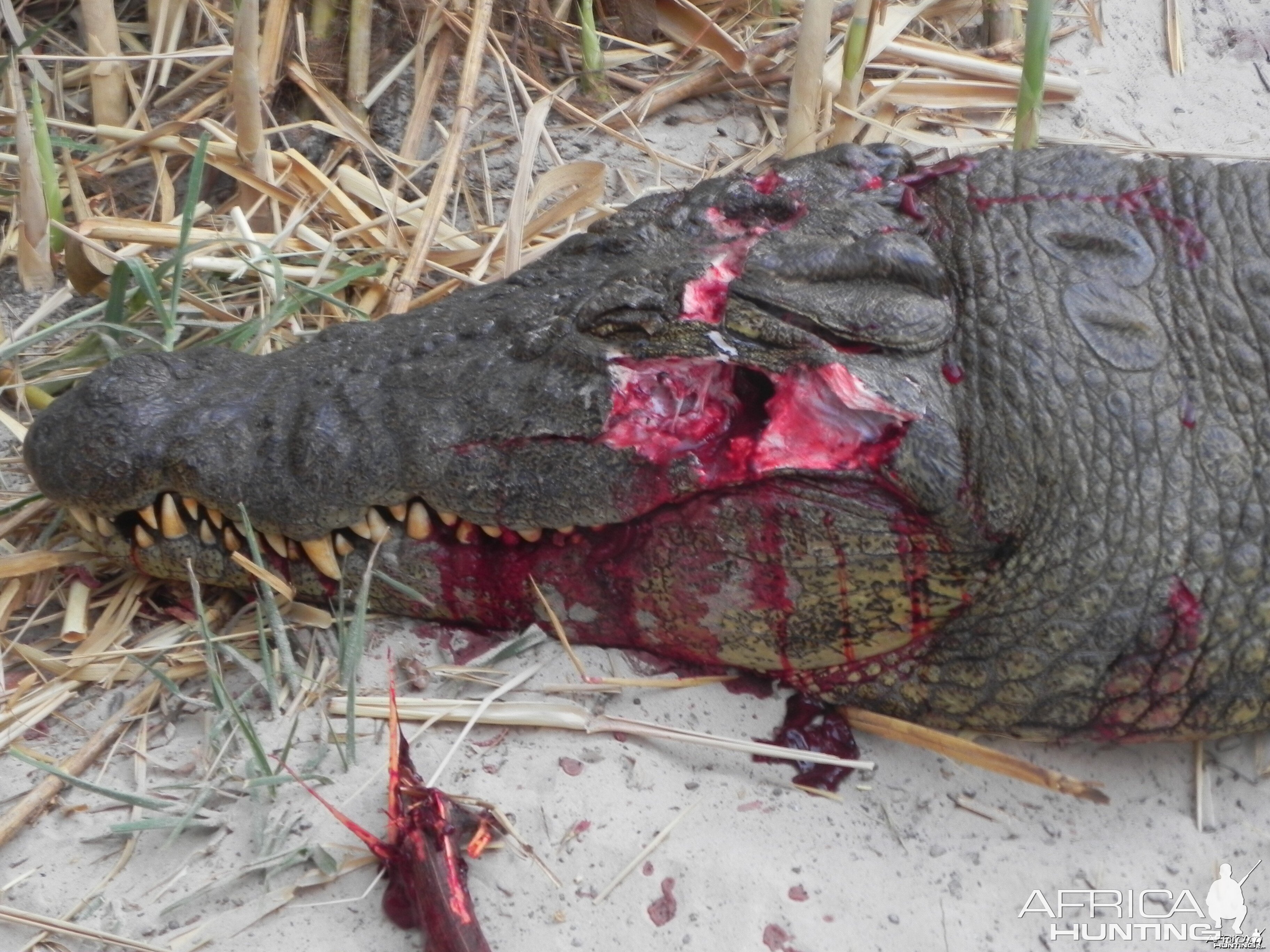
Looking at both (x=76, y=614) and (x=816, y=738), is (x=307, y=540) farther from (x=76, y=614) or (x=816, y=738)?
(x=816, y=738)

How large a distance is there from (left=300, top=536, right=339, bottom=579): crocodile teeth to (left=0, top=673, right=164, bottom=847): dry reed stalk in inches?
12.8

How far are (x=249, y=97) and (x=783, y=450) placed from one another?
68.1 inches

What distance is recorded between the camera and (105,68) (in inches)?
130

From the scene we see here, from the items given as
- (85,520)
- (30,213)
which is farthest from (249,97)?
(85,520)

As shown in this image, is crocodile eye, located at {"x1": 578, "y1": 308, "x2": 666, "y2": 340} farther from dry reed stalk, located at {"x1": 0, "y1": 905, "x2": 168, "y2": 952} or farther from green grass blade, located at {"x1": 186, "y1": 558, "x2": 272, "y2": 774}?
dry reed stalk, located at {"x1": 0, "y1": 905, "x2": 168, "y2": 952}

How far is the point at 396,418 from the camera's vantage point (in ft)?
7.04

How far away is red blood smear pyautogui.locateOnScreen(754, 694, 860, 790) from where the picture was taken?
2.13 m

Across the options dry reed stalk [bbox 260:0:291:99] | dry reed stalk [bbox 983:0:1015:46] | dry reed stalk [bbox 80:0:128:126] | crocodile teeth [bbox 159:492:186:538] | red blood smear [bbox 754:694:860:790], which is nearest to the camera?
red blood smear [bbox 754:694:860:790]

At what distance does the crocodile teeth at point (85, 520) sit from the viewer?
229cm

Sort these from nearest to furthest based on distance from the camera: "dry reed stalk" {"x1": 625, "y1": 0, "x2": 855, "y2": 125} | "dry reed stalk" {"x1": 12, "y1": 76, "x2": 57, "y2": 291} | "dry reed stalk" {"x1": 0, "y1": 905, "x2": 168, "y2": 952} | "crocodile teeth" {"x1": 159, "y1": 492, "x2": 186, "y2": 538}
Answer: "dry reed stalk" {"x1": 0, "y1": 905, "x2": 168, "y2": 952}
"crocodile teeth" {"x1": 159, "y1": 492, "x2": 186, "y2": 538}
"dry reed stalk" {"x1": 12, "y1": 76, "x2": 57, "y2": 291}
"dry reed stalk" {"x1": 625, "y1": 0, "x2": 855, "y2": 125}

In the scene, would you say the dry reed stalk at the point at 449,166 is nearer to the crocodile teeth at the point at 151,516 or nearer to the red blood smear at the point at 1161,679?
the crocodile teeth at the point at 151,516

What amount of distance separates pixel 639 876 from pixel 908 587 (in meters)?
0.61

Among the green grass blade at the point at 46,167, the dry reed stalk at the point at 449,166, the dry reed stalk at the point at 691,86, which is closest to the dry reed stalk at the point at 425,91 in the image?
the dry reed stalk at the point at 449,166

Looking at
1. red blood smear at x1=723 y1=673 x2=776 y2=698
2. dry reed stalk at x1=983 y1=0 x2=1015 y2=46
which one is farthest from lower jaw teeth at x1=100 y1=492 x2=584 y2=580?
dry reed stalk at x1=983 y1=0 x2=1015 y2=46
